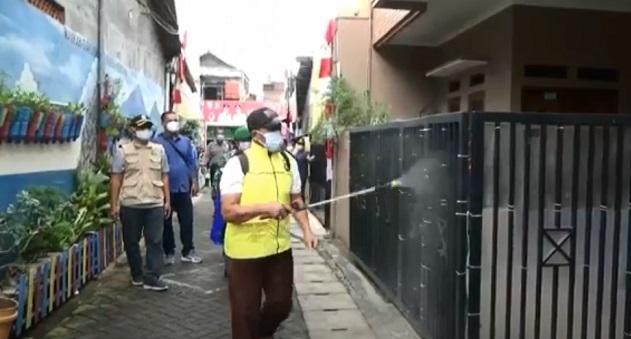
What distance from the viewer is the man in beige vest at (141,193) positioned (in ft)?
20.1

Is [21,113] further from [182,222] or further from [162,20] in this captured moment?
[162,20]

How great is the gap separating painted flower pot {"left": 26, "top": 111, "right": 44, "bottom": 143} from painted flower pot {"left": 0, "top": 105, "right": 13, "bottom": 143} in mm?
391

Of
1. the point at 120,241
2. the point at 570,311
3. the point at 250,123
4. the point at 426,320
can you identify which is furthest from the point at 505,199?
the point at 120,241

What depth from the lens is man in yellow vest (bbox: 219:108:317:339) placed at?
3.81 m

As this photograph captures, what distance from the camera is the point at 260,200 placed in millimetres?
3828

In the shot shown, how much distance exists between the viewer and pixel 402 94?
35.3 feet

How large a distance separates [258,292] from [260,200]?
0.60 metres

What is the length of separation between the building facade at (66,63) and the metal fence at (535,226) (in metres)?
3.68

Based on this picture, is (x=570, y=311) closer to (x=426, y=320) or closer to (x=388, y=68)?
(x=426, y=320)

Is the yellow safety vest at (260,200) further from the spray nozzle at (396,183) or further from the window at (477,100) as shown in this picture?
the window at (477,100)

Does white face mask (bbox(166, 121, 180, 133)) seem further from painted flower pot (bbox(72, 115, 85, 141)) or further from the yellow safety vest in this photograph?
the yellow safety vest

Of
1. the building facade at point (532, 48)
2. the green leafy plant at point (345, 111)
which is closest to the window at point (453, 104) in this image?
the building facade at point (532, 48)

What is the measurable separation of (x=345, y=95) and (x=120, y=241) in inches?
154

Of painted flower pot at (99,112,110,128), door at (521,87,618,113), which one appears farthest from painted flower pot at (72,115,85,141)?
door at (521,87,618,113)
